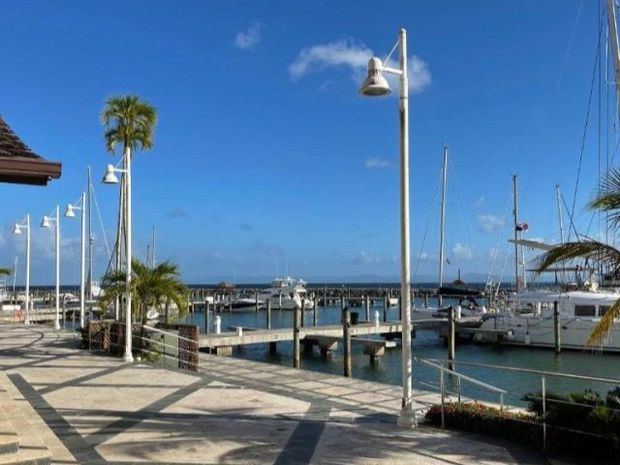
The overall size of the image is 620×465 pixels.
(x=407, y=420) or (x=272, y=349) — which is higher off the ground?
(x=407, y=420)

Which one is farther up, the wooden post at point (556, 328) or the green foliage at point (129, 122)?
the green foliage at point (129, 122)

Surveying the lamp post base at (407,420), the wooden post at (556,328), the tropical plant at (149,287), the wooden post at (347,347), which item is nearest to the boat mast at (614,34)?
the lamp post base at (407,420)

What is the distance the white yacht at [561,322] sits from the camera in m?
39.9

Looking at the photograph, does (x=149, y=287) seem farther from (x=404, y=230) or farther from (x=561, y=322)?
(x=561, y=322)

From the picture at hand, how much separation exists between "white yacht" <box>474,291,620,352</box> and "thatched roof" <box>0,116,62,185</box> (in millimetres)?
36842

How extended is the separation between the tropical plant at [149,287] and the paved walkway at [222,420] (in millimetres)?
3568

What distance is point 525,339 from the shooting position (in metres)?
43.1

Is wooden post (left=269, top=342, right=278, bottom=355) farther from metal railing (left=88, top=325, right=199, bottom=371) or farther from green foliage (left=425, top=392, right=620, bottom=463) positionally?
green foliage (left=425, top=392, right=620, bottom=463)

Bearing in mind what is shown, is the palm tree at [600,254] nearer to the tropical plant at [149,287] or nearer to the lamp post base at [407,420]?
the lamp post base at [407,420]

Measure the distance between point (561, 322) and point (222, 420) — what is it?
35.2 meters

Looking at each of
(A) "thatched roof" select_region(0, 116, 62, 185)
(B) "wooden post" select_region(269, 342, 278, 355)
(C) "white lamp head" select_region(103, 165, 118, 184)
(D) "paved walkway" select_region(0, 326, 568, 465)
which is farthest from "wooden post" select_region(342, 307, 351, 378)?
(A) "thatched roof" select_region(0, 116, 62, 185)

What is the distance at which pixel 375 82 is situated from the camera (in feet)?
32.1

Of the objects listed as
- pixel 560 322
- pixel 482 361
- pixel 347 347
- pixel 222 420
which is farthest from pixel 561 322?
pixel 222 420

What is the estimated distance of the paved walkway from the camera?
8.43 metres
